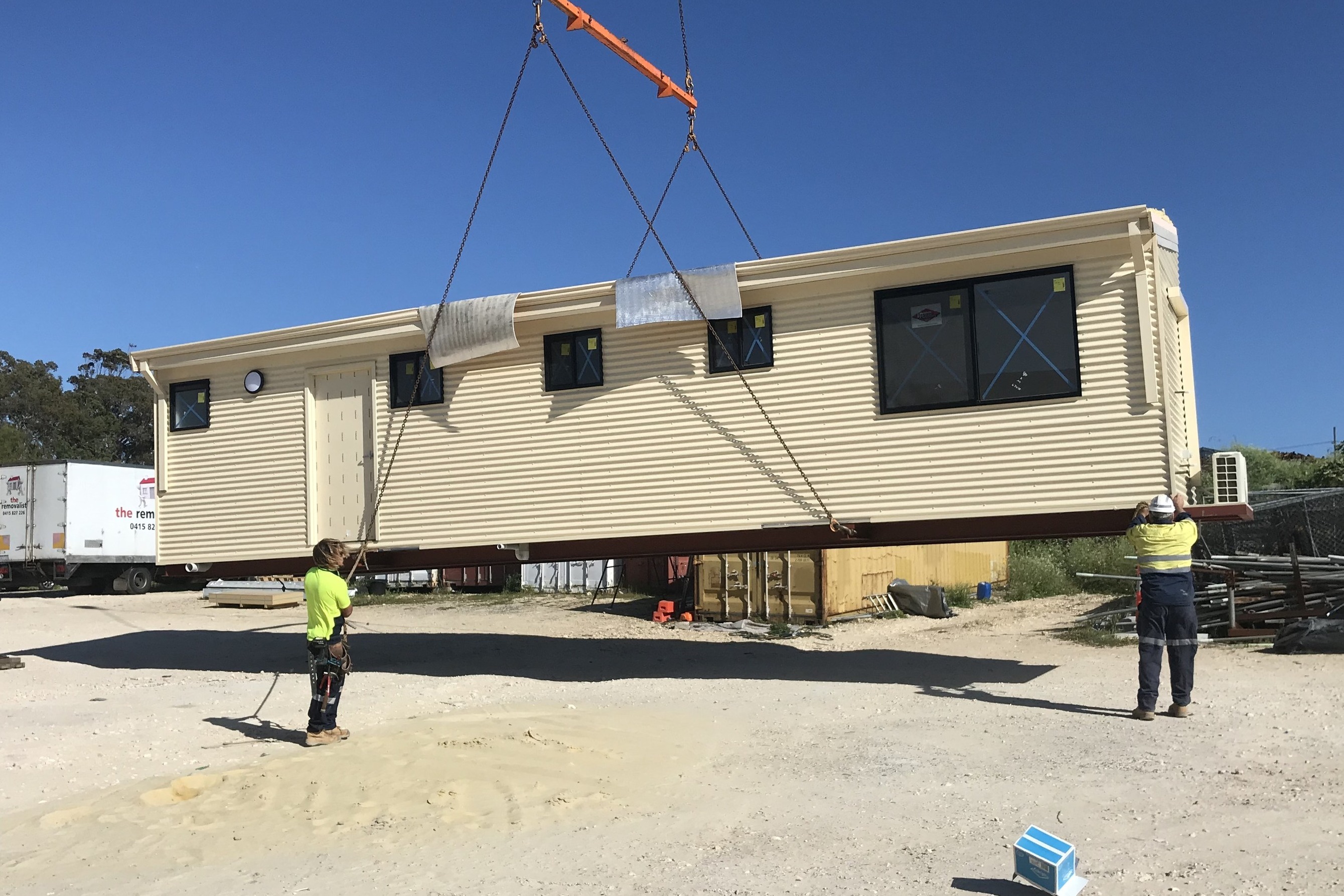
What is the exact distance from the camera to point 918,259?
35.0ft

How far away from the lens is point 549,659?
556 inches

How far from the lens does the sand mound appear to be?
19.7 ft

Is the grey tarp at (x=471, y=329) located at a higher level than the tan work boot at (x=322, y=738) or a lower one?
higher

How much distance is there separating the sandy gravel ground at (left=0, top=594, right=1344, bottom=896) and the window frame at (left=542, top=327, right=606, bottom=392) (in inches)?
132

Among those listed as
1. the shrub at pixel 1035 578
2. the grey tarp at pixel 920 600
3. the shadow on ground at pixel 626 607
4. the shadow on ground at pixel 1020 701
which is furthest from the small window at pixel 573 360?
the shrub at pixel 1035 578

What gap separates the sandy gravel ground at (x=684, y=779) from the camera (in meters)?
5.27

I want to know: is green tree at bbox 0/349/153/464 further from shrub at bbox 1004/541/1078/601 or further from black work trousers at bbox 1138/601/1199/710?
black work trousers at bbox 1138/601/1199/710

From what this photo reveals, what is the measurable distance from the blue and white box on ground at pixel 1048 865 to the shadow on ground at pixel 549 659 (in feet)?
20.1

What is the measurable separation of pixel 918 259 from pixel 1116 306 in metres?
1.94

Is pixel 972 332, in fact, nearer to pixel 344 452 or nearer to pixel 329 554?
pixel 329 554

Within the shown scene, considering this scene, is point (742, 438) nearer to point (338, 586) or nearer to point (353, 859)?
point (338, 586)

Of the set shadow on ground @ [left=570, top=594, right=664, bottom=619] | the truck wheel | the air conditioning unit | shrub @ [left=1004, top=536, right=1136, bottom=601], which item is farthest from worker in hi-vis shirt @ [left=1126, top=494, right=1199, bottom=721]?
the truck wheel

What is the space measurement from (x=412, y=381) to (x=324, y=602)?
471 centimetres

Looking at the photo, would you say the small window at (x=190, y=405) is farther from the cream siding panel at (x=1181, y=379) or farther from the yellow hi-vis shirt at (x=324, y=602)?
the cream siding panel at (x=1181, y=379)
